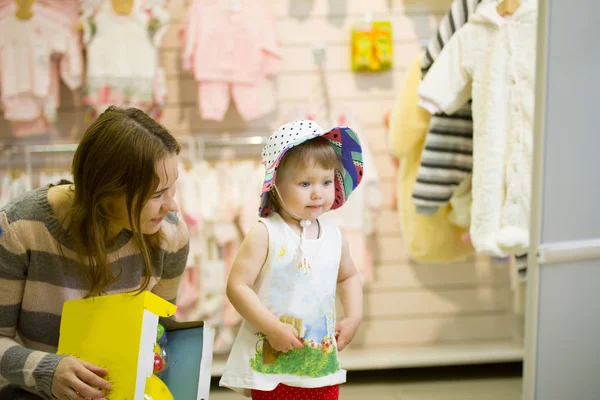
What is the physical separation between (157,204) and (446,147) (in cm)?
148

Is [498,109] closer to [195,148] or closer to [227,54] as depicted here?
[227,54]

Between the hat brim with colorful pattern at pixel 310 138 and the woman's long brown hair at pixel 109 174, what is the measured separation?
231mm

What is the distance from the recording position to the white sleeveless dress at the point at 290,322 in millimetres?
1472

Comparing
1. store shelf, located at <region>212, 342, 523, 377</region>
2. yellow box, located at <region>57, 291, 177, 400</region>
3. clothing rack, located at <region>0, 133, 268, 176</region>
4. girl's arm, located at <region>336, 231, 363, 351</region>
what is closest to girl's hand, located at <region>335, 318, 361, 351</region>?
girl's arm, located at <region>336, 231, 363, 351</region>

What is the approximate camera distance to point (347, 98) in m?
3.40

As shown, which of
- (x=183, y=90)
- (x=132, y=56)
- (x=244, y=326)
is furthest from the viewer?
(x=183, y=90)

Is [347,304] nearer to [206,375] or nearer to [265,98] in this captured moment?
[206,375]

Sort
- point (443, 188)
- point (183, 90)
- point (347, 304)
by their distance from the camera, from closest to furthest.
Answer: point (347, 304) < point (443, 188) < point (183, 90)

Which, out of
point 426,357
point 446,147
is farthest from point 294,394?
point 426,357

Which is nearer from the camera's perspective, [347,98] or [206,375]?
[206,375]

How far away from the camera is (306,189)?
149cm

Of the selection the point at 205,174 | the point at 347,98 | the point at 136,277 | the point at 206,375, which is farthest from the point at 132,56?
the point at 206,375

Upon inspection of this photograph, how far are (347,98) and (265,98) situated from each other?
0.48 metres

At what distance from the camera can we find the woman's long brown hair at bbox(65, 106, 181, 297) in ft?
4.39
